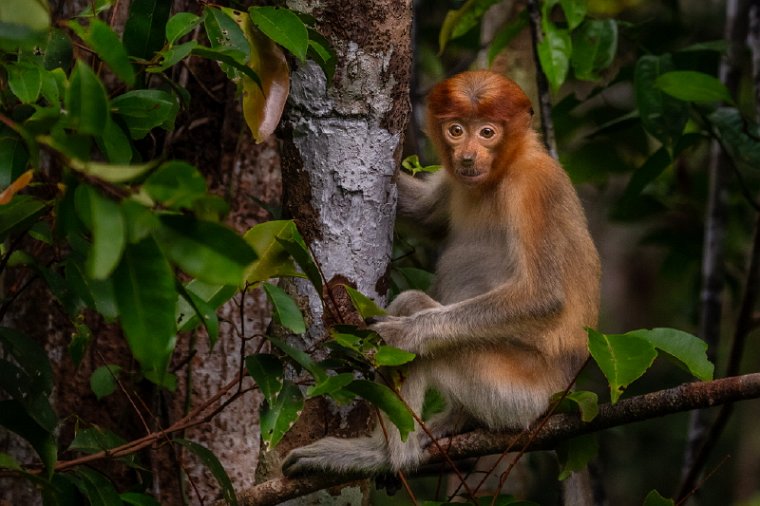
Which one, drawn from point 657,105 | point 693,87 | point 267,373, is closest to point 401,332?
point 267,373

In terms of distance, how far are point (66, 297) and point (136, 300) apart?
105cm

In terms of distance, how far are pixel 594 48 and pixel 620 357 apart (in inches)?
94.2

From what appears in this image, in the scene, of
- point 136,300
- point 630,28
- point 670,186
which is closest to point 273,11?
point 136,300

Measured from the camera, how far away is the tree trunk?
3234mm

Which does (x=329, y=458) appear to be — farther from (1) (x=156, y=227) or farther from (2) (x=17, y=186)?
(1) (x=156, y=227)

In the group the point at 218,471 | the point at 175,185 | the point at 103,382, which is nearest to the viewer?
the point at 175,185

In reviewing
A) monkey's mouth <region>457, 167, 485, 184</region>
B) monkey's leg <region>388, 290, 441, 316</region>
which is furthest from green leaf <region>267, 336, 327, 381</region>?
monkey's mouth <region>457, 167, 485, 184</region>

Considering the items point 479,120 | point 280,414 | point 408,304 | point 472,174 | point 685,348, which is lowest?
point 408,304

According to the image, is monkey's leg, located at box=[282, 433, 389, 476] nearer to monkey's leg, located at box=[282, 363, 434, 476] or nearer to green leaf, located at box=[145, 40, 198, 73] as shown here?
monkey's leg, located at box=[282, 363, 434, 476]

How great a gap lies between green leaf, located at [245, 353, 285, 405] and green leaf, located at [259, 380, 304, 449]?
0.02m

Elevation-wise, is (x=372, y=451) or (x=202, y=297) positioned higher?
(x=202, y=297)

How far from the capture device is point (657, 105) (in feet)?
15.3

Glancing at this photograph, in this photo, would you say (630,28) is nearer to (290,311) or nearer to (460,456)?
(460,456)

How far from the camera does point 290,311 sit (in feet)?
8.47
